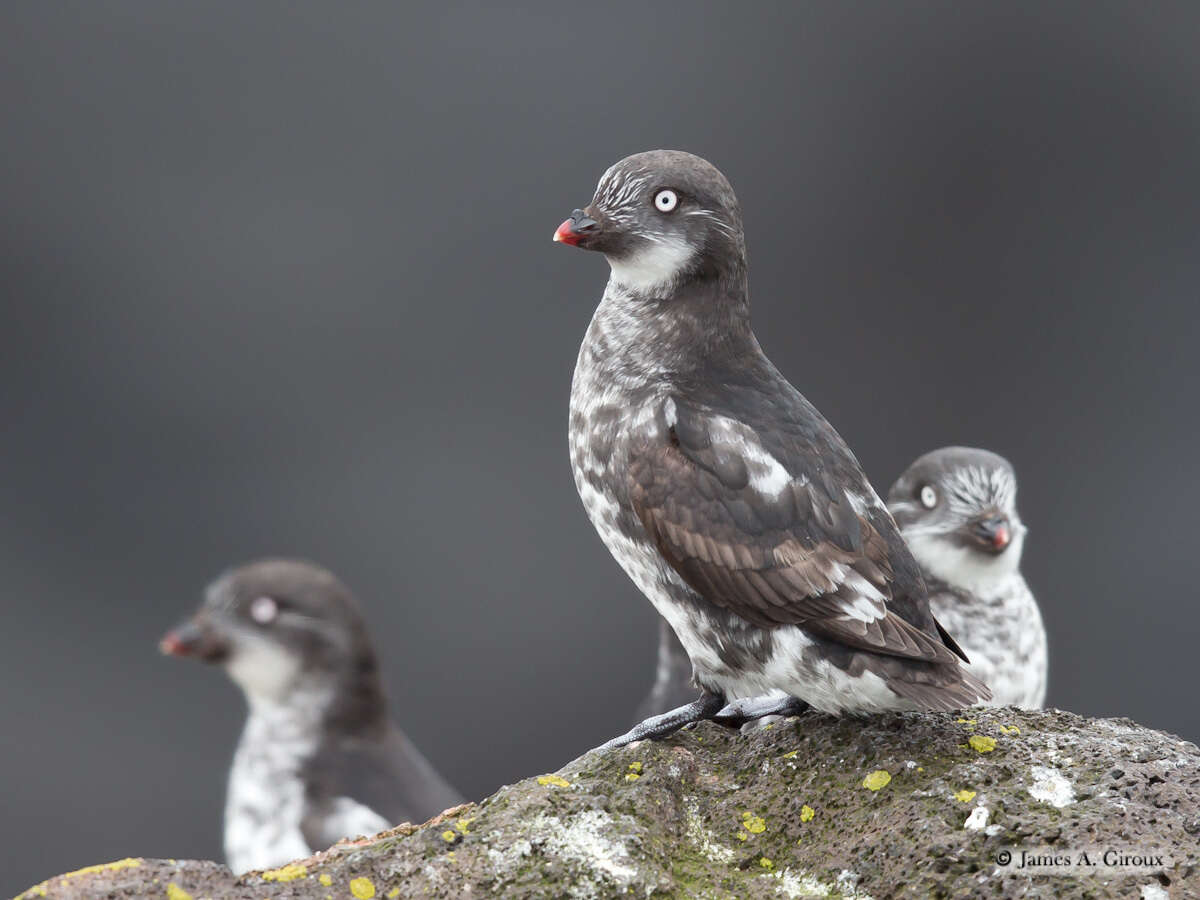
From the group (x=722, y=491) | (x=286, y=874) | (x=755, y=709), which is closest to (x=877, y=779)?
(x=755, y=709)

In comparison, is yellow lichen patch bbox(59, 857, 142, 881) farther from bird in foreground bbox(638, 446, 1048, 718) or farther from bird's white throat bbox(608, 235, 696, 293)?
bird in foreground bbox(638, 446, 1048, 718)

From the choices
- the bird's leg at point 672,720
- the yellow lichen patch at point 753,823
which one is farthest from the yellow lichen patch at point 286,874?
the yellow lichen patch at point 753,823

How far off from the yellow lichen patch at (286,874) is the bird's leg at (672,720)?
867 mm

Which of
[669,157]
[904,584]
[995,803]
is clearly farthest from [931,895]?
[669,157]

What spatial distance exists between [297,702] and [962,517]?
11.7ft

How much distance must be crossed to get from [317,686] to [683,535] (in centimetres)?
443

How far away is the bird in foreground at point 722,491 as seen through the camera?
396 centimetres

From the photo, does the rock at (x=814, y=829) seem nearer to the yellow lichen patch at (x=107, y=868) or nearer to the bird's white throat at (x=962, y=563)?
the yellow lichen patch at (x=107, y=868)

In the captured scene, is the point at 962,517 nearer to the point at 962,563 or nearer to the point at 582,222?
the point at 962,563

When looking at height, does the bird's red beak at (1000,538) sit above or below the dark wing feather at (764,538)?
below

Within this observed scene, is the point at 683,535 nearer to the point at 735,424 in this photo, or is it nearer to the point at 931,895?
the point at 735,424

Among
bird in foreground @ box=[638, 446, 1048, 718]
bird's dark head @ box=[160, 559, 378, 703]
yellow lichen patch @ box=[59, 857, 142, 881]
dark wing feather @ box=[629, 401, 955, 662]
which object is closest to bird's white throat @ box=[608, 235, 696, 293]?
dark wing feather @ box=[629, 401, 955, 662]

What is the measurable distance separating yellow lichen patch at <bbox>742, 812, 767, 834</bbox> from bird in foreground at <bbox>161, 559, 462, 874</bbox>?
400 cm

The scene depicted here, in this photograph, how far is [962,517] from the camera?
6.53 m
